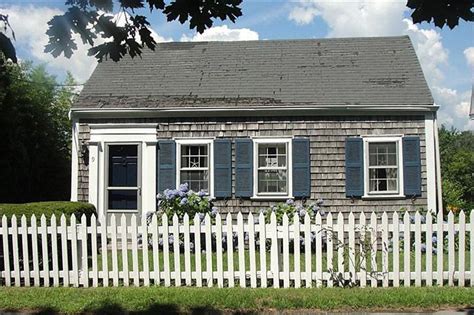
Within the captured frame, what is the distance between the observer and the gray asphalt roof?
40.5 feet

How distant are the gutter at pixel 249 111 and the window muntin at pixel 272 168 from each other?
80 centimetres

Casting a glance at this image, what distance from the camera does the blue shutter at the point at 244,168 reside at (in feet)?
39.5

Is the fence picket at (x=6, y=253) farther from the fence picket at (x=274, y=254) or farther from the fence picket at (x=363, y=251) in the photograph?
the fence picket at (x=363, y=251)

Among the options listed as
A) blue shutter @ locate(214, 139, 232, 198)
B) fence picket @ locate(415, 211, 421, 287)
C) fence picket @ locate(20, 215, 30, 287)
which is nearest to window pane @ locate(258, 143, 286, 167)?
blue shutter @ locate(214, 139, 232, 198)

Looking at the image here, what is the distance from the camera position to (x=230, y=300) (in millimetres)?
6074

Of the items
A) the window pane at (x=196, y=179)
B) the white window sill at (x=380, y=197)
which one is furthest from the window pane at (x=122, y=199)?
the white window sill at (x=380, y=197)

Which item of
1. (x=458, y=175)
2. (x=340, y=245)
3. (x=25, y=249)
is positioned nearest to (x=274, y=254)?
(x=340, y=245)

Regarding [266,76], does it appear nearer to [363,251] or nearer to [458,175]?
[363,251]

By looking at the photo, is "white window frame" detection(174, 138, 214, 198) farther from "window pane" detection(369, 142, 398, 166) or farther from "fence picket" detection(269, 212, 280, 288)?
"fence picket" detection(269, 212, 280, 288)

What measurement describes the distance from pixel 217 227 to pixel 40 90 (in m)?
16.6

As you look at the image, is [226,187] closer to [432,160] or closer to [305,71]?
[305,71]

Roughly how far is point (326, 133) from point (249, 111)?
1.85 metres

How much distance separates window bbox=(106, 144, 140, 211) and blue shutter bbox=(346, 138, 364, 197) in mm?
4976

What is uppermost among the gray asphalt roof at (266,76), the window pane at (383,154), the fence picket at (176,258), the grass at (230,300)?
the gray asphalt roof at (266,76)
